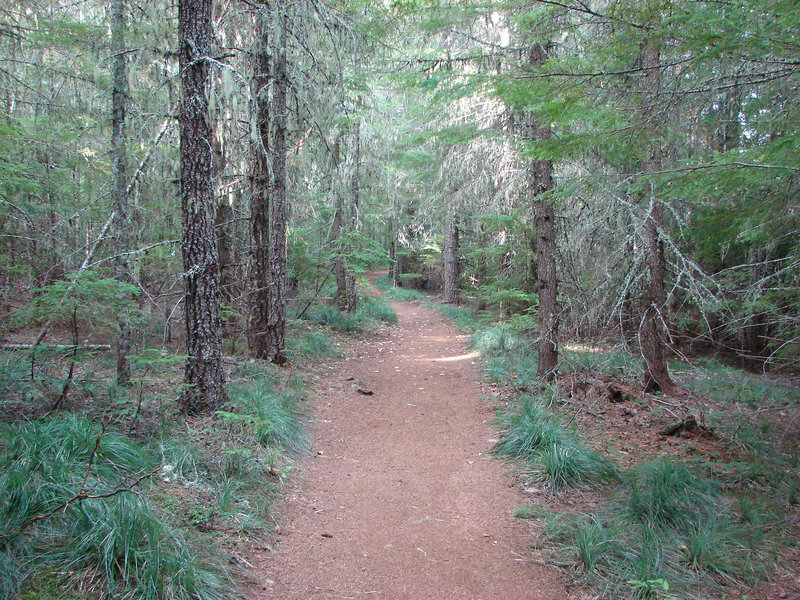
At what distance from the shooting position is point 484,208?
1479cm

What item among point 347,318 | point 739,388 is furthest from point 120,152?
point 739,388

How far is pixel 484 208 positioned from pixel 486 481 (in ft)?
35.3

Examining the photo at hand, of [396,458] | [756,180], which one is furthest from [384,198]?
[756,180]

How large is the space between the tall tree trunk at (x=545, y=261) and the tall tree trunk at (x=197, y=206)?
5.20 meters

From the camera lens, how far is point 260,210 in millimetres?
9141

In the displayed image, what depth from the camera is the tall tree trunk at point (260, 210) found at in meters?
8.74

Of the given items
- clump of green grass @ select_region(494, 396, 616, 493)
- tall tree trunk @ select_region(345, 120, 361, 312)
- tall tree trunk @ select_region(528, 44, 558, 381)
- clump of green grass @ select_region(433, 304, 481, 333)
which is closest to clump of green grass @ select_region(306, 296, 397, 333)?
tall tree trunk @ select_region(345, 120, 361, 312)

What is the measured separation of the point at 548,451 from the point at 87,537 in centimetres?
452

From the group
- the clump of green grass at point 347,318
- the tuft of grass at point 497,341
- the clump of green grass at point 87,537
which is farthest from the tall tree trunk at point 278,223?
the clump of green grass at point 87,537

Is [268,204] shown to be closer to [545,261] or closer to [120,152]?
[120,152]

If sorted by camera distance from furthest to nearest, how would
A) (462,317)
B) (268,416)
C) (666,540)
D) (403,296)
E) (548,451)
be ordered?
(403,296)
(462,317)
(268,416)
(548,451)
(666,540)

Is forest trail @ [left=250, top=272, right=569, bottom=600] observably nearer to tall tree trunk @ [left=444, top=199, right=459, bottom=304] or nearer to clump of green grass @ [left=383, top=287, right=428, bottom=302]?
tall tree trunk @ [left=444, top=199, right=459, bottom=304]

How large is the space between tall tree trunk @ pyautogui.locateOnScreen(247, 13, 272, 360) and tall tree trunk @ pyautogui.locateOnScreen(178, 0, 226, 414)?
2.63 metres

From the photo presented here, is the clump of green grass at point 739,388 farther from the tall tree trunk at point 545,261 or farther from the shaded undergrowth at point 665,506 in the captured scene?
the tall tree trunk at point 545,261
